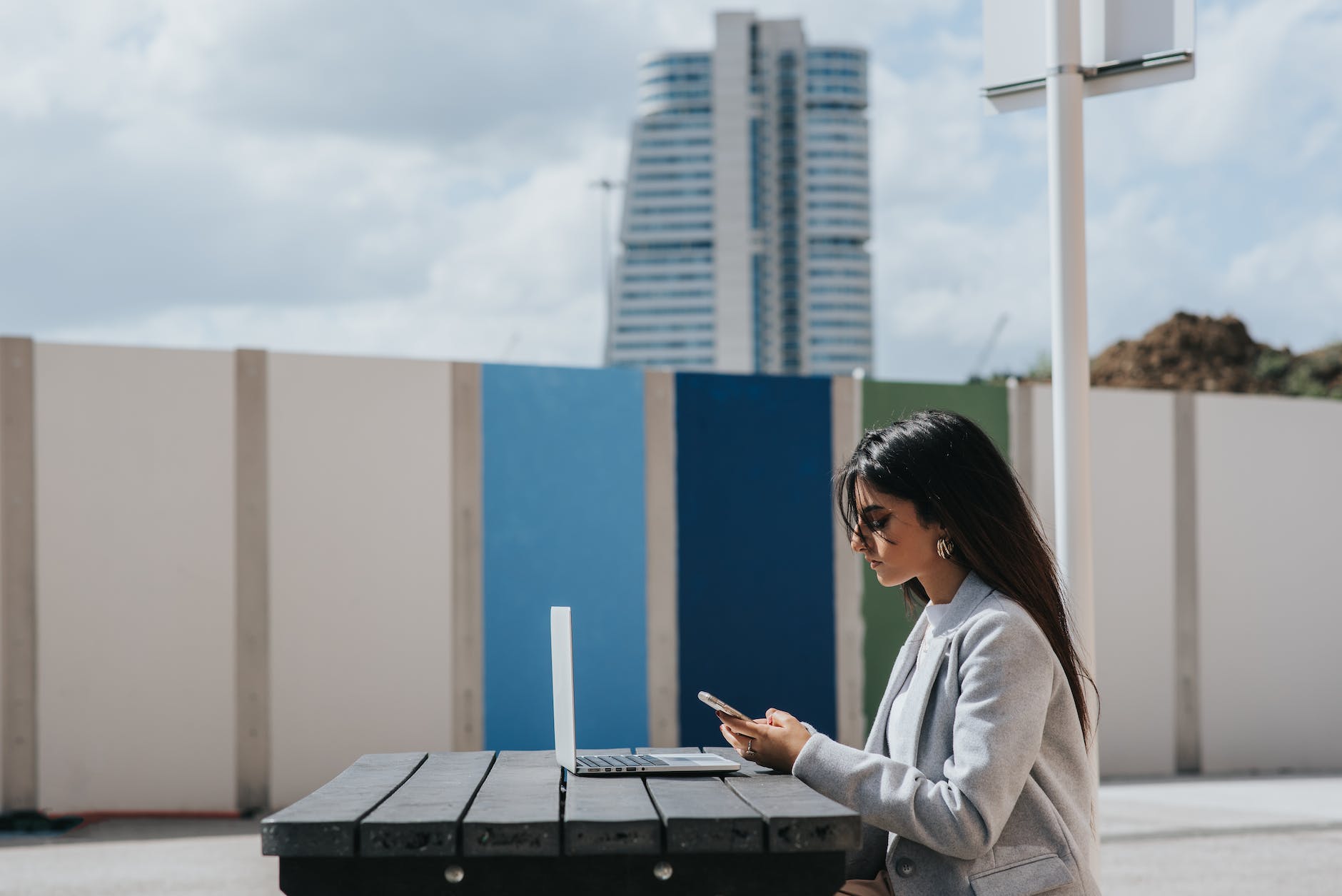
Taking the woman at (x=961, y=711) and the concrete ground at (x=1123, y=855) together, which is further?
the concrete ground at (x=1123, y=855)

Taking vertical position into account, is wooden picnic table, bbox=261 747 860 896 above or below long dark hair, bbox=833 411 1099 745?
below

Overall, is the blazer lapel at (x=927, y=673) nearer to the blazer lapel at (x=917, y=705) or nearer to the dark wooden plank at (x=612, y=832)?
the blazer lapel at (x=917, y=705)

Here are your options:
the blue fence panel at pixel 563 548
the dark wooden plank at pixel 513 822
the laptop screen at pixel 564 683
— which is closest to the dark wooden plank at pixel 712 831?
the dark wooden plank at pixel 513 822

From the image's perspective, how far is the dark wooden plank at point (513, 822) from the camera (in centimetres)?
214

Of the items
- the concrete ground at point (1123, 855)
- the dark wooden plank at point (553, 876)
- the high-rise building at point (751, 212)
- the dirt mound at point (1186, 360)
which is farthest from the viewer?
the high-rise building at point (751, 212)

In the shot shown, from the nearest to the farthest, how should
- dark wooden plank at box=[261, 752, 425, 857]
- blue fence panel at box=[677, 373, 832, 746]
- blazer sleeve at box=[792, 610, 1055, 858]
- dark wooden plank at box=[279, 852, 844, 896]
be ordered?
dark wooden plank at box=[261, 752, 425, 857]
dark wooden plank at box=[279, 852, 844, 896]
blazer sleeve at box=[792, 610, 1055, 858]
blue fence panel at box=[677, 373, 832, 746]

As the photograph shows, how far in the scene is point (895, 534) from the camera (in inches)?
108

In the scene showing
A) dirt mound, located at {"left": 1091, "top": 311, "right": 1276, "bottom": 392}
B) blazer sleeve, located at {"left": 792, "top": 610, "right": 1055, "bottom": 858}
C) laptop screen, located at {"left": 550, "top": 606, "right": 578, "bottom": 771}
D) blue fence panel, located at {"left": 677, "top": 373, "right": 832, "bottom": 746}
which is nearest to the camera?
blazer sleeve, located at {"left": 792, "top": 610, "right": 1055, "bottom": 858}

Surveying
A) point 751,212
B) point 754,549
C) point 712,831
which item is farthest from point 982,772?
point 751,212

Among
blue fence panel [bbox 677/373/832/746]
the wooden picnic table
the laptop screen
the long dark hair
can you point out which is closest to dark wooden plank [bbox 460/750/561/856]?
the wooden picnic table

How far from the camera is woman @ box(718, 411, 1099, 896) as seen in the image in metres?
2.42

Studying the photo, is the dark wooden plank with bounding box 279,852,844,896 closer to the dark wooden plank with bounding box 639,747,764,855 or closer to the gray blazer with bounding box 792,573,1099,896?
the dark wooden plank with bounding box 639,747,764,855

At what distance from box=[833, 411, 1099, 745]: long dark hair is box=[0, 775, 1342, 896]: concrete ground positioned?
3272 millimetres

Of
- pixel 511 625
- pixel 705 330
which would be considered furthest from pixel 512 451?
pixel 705 330
